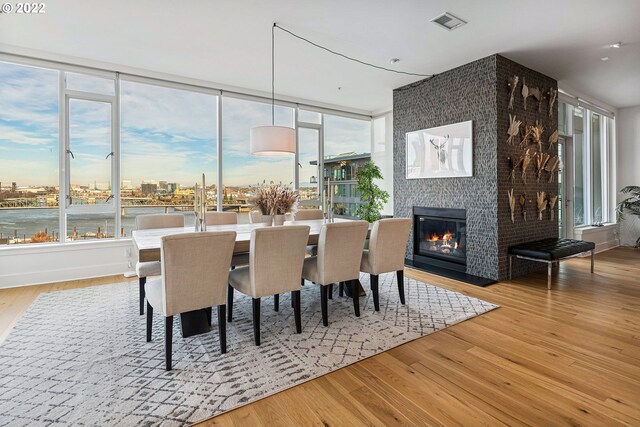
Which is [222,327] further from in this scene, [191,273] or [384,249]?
[384,249]

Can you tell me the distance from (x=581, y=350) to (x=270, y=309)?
Result: 8.13 ft

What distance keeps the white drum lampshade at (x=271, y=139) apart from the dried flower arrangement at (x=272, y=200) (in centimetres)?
42

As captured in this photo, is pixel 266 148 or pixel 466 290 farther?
pixel 466 290

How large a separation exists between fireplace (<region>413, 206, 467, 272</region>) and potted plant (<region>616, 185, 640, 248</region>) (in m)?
4.28

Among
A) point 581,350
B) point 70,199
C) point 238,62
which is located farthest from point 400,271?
point 70,199

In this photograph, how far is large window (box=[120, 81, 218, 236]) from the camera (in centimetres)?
470

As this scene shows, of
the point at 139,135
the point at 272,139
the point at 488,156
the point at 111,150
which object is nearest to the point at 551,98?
the point at 488,156

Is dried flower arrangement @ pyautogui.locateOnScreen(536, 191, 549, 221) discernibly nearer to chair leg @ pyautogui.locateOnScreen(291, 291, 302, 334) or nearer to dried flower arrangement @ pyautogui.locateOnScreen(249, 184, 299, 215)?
dried flower arrangement @ pyautogui.locateOnScreen(249, 184, 299, 215)

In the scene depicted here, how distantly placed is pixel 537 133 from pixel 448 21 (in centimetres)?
226

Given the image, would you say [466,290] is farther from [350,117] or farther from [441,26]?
[350,117]

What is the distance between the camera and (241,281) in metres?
2.56

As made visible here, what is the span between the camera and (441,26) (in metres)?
3.33

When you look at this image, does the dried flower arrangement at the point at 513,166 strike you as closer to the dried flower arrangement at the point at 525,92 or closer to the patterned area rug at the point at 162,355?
the dried flower arrangement at the point at 525,92

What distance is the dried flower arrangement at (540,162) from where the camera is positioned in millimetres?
4555
